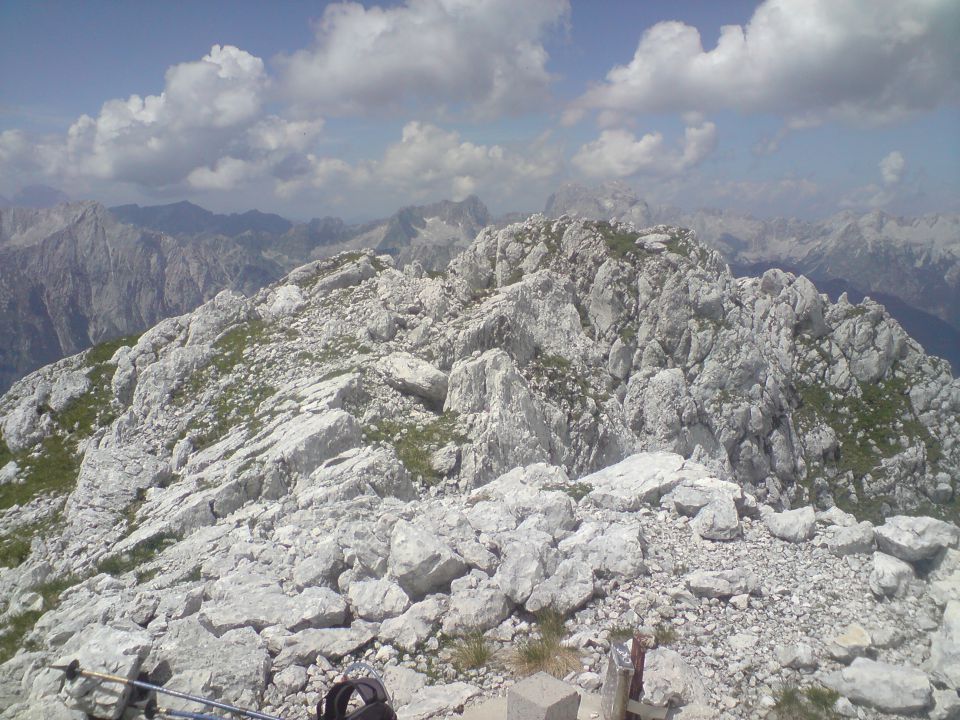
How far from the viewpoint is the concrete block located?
8141mm

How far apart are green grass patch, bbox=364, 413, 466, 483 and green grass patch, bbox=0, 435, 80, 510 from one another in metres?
16.2

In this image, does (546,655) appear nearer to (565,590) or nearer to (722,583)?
(565,590)

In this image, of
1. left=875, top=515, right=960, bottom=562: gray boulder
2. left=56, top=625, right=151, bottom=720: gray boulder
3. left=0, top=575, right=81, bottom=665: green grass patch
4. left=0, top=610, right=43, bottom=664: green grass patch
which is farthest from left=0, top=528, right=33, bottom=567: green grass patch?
left=875, top=515, right=960, bottom=562: gray boulder

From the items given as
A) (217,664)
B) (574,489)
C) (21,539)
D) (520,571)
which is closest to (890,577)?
(520,571)

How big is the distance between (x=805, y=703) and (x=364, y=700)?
24.4ft

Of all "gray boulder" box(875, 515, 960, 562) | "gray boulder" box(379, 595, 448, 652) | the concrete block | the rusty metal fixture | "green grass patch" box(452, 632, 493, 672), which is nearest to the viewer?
the concrete block

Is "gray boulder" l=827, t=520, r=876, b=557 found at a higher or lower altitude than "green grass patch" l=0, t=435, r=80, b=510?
lower

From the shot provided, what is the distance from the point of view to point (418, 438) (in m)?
25.0

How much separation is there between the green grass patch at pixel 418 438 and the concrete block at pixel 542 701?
1427 centimetres

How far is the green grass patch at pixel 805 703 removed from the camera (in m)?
9.06

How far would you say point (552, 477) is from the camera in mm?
18734

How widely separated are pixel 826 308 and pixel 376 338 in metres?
98.3

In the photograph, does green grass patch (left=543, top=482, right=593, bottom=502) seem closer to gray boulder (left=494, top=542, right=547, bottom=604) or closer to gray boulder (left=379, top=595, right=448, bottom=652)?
gray boulder (left=494, top=542, right=547, bottom=604)

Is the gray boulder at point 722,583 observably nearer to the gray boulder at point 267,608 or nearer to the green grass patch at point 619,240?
the gray boulder at point 267,608
